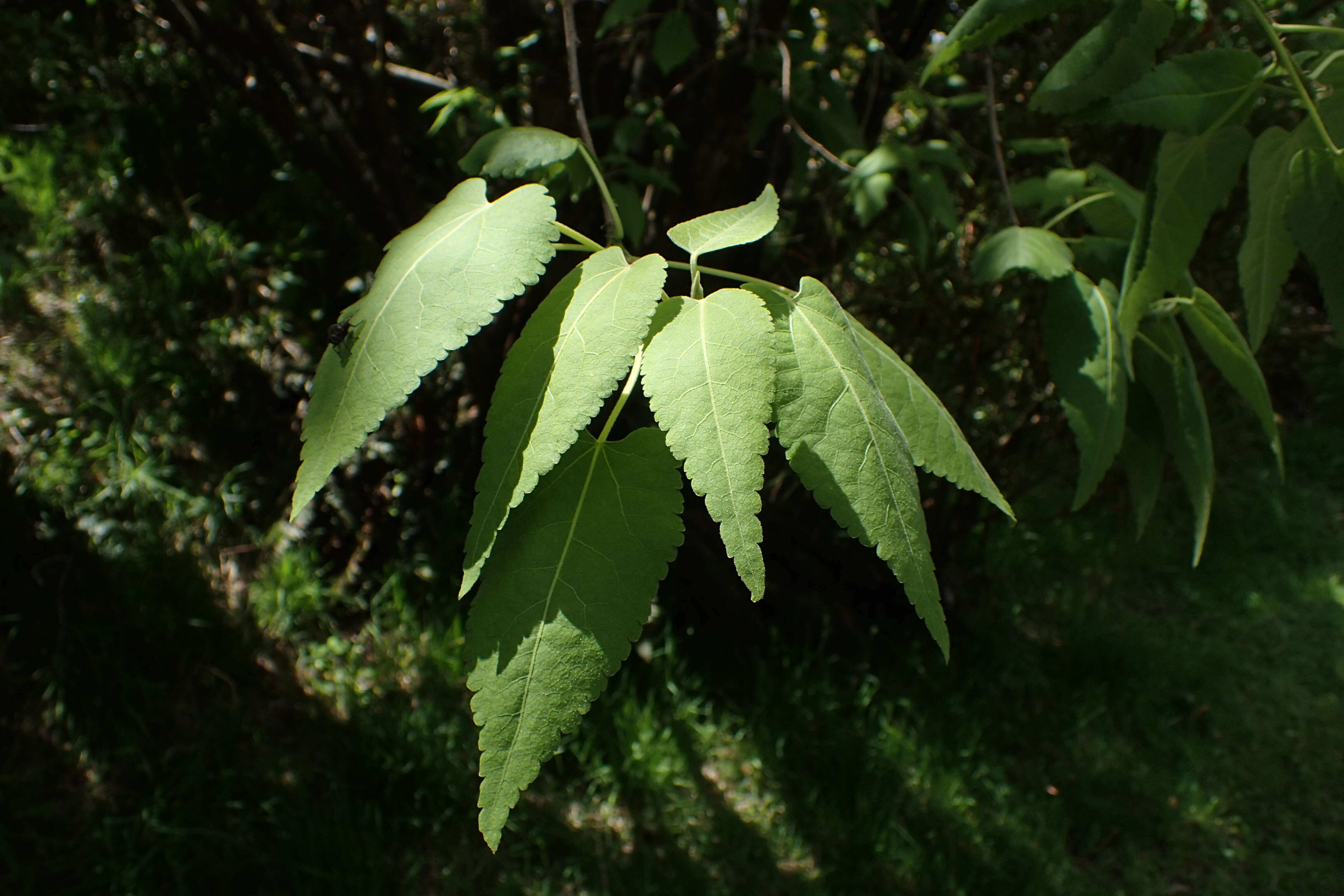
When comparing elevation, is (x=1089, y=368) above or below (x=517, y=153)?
below

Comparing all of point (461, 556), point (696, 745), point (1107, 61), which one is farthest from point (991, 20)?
point (461, 556)

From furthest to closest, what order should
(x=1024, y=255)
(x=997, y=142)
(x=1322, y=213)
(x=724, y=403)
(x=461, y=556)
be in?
1. (x=461, y=556)
2. (x=997, y=142)
3. (x=1024, y=255)
4. (x=1322, y=213)
5. (x=724, y=403)

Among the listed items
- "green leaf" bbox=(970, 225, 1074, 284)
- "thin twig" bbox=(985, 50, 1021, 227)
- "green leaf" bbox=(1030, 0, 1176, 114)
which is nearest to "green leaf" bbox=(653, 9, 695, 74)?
"thin twig" bbox=(985, 50, 1021, 227)

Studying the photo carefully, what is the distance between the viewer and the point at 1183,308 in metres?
1.22

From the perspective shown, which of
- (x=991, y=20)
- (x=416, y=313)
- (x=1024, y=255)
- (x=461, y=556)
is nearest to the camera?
(x=416, y=313)

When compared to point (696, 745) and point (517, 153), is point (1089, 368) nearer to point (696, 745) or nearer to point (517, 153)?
point (517, 153)

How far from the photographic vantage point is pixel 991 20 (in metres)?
1.07

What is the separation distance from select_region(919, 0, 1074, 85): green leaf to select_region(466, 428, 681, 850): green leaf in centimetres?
71

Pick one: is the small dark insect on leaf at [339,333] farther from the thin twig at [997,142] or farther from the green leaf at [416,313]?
the thin twig at [997,142]

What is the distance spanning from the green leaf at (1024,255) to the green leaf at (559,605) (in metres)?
0.79

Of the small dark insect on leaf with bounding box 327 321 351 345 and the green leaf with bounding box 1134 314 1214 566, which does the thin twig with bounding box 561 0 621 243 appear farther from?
the green leaf with bounding box 1134 314 1214 566

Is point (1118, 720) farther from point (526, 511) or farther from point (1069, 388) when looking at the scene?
point (526, 511)

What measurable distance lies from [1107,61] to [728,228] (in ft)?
1.92

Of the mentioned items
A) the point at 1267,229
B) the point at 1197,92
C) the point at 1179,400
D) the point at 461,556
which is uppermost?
the point at 1197,92
